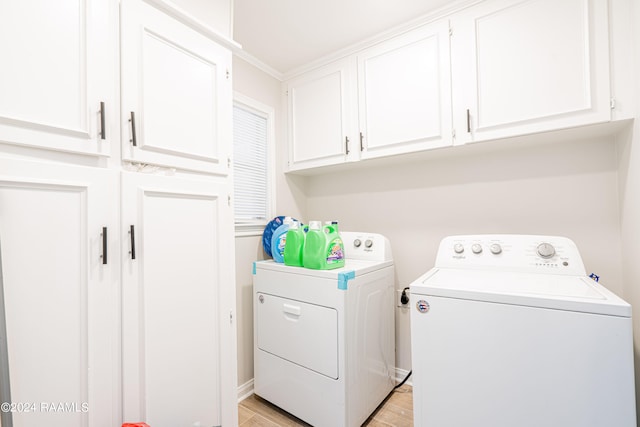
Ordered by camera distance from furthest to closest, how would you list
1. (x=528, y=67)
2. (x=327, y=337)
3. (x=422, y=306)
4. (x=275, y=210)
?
(x=275, y=210) → (x=327, y=337) → (x=528, y=67) → (x=422, y=306)

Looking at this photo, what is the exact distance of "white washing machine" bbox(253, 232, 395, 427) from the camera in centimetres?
161

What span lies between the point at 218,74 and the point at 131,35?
14.8 inches

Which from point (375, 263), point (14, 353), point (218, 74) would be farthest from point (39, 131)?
point (375, 263)

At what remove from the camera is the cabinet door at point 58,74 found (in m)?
0.79

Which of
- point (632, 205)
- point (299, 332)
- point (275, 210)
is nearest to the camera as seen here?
point (632, 205)

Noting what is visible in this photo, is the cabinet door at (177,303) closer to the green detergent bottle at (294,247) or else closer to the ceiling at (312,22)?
the green detergent bottle at (294,247)

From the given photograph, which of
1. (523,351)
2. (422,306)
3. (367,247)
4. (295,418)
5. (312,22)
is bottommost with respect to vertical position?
(295,418)

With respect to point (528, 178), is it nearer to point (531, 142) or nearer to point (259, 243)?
point (531, 142)

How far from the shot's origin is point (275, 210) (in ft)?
7.98

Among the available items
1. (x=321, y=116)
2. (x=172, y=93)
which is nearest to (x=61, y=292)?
(x=172, y=93)

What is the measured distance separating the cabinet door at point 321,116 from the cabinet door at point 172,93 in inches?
36.5

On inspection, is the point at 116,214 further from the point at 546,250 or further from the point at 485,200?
the point at 485,200

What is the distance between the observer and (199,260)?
1.26 metres

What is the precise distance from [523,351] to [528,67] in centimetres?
138
